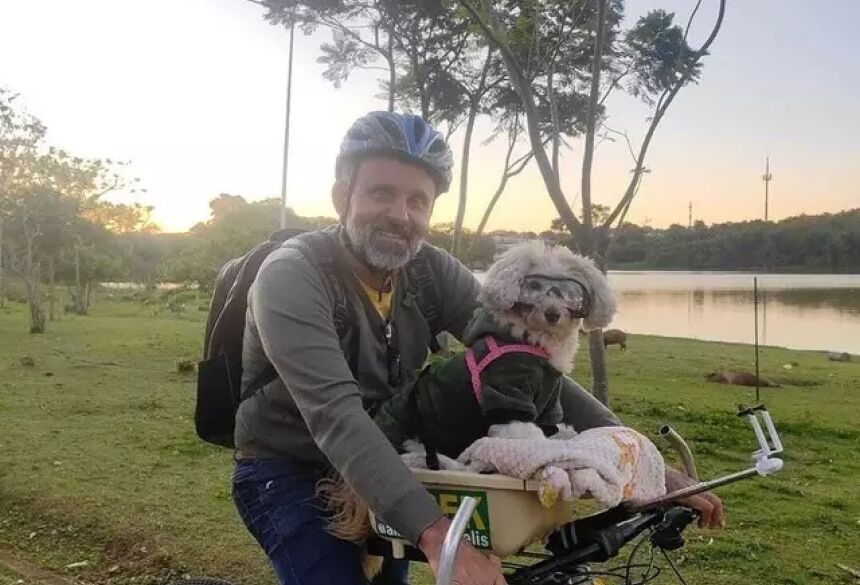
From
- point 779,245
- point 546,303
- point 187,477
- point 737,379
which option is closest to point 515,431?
point 546,303

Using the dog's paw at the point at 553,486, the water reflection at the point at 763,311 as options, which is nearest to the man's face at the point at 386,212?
the dog's paw at the point at 553,486

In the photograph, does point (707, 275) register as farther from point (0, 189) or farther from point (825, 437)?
point (825, 437)

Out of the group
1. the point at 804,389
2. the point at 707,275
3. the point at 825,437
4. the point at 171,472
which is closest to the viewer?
the point at 171,472

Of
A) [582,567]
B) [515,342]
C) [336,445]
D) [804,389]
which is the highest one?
[515,342]

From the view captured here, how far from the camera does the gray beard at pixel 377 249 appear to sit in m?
2.23

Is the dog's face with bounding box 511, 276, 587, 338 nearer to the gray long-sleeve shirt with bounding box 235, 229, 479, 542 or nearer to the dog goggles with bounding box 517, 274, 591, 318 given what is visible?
the dog goggles with bounding box 517, 274, 591, 318

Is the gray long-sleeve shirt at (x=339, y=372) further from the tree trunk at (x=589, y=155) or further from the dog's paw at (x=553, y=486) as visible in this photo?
the tree trunk at (x=589, y=155)

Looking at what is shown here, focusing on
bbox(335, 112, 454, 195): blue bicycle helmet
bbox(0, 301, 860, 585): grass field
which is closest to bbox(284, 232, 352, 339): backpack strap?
bbox(335, 112, 454, 195): blue bicycle helmet

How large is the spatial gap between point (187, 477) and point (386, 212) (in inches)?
210

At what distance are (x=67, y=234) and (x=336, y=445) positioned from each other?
29181 millimetres

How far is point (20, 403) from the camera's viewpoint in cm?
1038

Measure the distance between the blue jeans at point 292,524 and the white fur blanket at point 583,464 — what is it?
48cm

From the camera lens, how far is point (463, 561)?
5.48 feet

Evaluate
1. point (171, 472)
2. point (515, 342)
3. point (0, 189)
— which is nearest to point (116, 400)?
point (171, 472)
